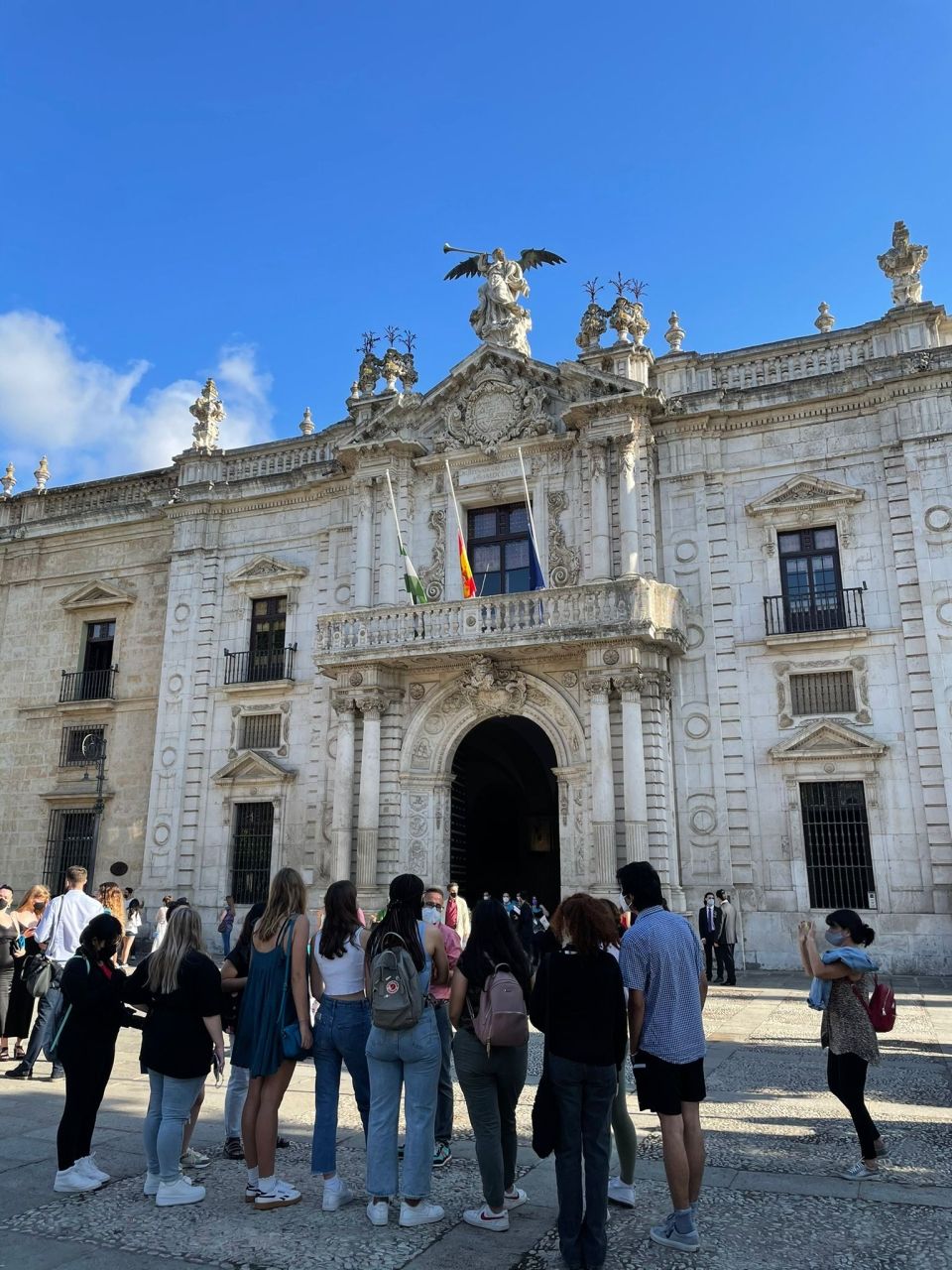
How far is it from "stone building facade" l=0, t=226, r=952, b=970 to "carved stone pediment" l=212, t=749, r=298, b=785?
6 cm

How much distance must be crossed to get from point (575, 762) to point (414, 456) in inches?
317

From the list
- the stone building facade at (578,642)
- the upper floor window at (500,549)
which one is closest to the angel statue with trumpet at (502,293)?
the stone building facade at (578,642)

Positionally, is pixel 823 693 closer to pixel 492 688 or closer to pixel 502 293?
pixel 492 688

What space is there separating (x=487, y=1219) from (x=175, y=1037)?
7.02ft

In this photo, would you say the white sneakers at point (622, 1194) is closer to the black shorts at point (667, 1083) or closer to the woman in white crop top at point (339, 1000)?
the black shorts at point (667, 1083)

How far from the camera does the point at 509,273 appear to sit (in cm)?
2252

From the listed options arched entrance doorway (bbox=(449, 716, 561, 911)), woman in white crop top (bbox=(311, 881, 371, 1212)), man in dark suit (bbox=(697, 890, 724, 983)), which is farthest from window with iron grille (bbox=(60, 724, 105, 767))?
woman in white crop top (bbox=(311, 881, 371, 1212))

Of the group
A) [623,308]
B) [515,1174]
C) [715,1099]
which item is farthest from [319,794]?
[515,1174]

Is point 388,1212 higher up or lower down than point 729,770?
lower down

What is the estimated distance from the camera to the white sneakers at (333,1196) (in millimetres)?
5629

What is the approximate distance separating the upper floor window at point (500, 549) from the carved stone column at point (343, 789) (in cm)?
391

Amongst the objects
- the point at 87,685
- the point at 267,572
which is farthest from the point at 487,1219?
the point at 87,685

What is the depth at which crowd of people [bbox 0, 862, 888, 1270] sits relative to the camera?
5059 mm

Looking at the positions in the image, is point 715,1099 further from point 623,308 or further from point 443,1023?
point 623,308
